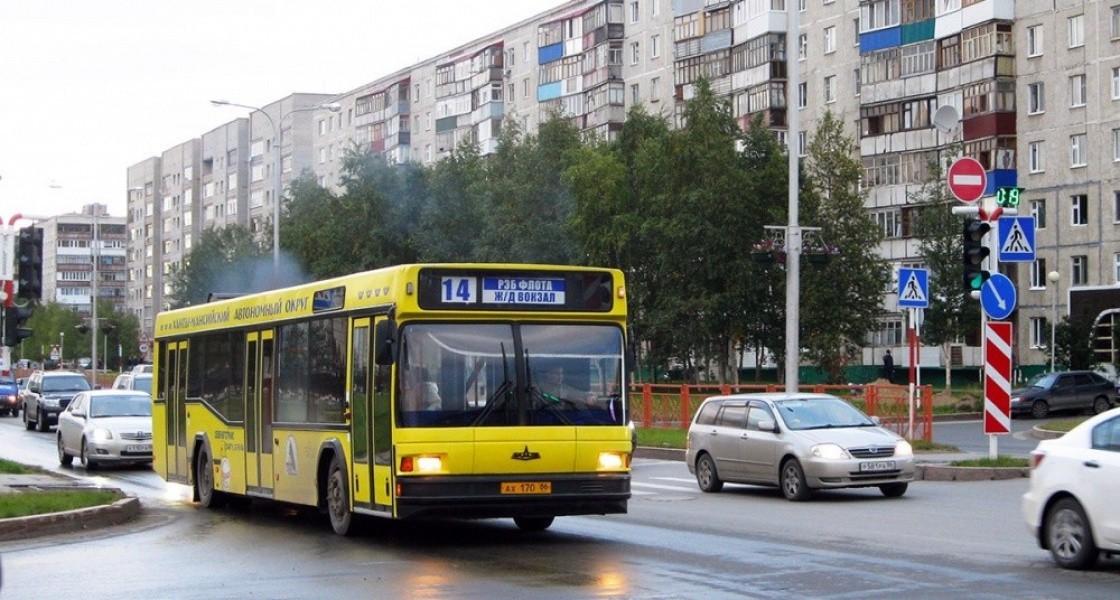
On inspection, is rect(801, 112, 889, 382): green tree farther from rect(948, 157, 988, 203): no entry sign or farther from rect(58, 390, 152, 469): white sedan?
rect(948, 157, 988, 203): no entry sign

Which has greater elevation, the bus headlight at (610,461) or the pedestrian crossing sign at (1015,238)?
the pedestrian crossing sign at (1015,238)

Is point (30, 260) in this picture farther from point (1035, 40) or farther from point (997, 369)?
point (1035, 40)

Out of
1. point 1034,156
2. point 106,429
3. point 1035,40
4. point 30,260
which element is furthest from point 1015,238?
point 1034,156

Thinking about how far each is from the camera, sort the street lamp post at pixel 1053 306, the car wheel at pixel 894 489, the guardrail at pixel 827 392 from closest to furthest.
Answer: the car wheel at pixel 894 489 < the guardrail at pixel 827 392 < the street lamp post at pixel 1053 306

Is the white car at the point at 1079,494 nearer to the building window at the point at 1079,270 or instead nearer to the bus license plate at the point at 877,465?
the bus license plate at the point at 877,465

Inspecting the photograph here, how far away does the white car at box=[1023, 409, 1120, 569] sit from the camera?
12852 mm

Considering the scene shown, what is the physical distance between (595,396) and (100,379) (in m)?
77.7

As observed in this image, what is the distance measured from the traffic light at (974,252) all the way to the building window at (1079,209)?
158 feet

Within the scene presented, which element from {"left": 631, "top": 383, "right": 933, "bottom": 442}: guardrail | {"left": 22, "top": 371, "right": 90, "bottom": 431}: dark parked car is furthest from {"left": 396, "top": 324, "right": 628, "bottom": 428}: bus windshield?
{"left": 22, "top": 371, "right": 90, "bottom": 431}: dark parked car

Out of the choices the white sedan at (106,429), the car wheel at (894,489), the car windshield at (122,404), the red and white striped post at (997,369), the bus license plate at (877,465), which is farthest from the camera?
the car windshield at (122,404)

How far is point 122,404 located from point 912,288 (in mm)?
15132

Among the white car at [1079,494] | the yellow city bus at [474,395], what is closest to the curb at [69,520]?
the yellow city bus at [474,395]

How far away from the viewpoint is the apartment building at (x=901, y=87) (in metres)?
69.2

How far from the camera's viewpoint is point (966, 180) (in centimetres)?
2597
